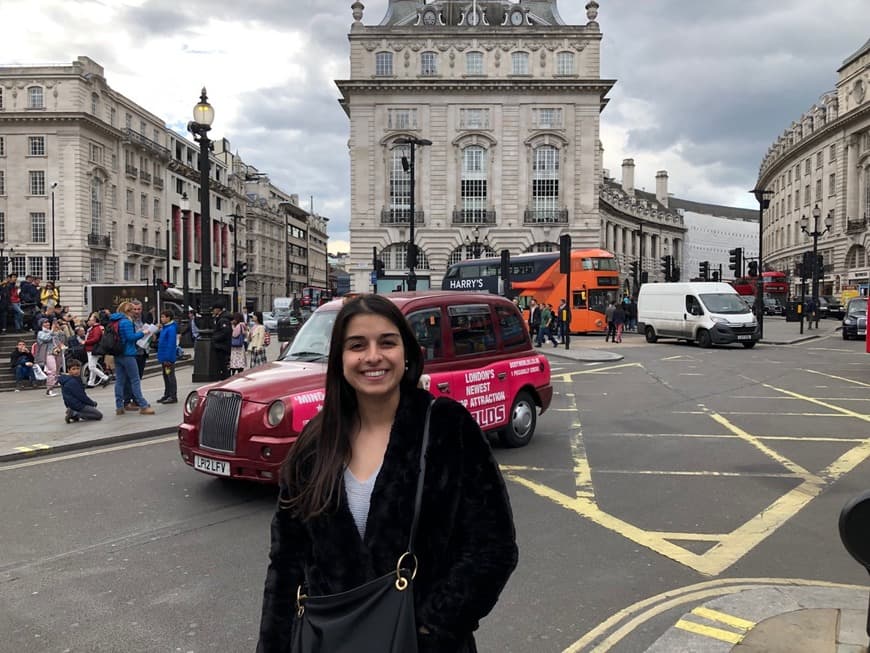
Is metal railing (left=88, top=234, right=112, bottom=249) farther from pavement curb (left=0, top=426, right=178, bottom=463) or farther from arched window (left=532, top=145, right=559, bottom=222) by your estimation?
pavement curb (left=0, top=426, right=178, bottom=463)

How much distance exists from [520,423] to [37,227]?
58483mm

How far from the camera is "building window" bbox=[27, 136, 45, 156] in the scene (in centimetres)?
5569

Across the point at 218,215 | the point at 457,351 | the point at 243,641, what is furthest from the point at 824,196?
the point at 243,641

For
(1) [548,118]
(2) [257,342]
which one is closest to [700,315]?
(2) [257,342]

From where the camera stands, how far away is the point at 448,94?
2308 inches

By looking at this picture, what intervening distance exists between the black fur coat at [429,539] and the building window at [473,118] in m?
59.5

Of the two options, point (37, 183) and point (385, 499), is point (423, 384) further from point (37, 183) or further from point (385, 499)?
point (37, 183)

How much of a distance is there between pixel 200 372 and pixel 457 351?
27.3ft

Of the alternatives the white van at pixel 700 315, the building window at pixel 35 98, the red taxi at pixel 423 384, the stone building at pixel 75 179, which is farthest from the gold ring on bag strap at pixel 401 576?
the building window at pixel 35 98

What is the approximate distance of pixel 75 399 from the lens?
10812mm

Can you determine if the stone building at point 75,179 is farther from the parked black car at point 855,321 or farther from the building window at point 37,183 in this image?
the parked black car at point 855,321

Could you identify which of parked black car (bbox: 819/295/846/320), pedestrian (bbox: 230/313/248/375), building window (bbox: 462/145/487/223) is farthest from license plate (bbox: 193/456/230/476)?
parked black car (bbox: 819/295/846/320)

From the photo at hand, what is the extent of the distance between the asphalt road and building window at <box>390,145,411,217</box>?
164ft

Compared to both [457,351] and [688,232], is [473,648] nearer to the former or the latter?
[457,351]
